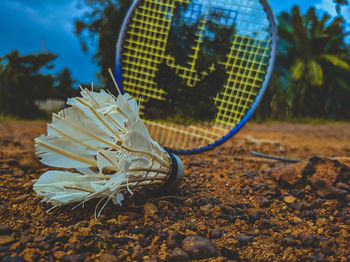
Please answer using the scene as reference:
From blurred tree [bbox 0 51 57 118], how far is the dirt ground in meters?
7.47

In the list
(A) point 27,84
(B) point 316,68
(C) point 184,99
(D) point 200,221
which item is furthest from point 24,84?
(B) point 316,68

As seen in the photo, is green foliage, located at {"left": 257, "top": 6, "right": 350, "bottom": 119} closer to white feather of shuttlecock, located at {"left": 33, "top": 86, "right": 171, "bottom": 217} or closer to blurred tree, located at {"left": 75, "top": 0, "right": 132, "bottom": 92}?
blurred tree, located at {"left": 75, "top": 0, "right": 132, "bottom": 92}

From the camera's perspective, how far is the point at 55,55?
9477 millimetres

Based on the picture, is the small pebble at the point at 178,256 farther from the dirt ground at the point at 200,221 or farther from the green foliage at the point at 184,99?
the green foliage at the point at 184,99

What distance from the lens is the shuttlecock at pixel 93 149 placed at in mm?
1110

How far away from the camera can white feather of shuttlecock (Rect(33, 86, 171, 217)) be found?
1.11m

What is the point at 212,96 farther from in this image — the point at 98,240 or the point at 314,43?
the point at 314,43

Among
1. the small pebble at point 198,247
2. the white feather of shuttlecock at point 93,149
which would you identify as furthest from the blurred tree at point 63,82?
the small pebble at point 198,247

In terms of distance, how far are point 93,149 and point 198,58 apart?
120 centimetres

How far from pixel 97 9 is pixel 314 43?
29.9ft

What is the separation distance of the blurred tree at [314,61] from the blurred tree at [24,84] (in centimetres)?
842

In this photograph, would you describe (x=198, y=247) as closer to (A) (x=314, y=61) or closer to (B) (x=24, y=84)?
(B) (x=24, y=84)

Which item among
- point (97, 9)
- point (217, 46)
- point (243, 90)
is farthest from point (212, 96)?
point (97, 9)

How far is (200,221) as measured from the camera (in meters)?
1.22
